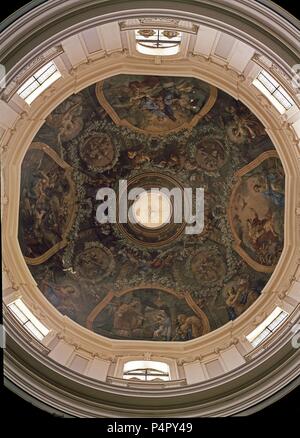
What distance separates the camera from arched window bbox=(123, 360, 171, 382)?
49.3 feet

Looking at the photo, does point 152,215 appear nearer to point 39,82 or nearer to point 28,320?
point 28,320

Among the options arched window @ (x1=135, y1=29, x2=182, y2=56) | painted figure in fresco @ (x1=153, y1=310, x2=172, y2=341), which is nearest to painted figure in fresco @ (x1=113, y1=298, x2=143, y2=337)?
painted figure in fresco @ (x1=153, y1=310, x2=172, y2=341)

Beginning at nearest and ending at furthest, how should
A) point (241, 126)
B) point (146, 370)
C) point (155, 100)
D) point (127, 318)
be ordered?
1. point (146, 370)
2. point (241, 126)
3. point (155, 100)
4. point (127, 318)

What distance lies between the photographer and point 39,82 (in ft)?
47.4

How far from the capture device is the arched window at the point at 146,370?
15016 mm

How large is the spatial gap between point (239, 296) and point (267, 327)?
2661mm

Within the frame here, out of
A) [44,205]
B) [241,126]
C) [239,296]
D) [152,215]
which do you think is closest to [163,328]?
[239,296]

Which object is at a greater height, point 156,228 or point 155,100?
point 155,100

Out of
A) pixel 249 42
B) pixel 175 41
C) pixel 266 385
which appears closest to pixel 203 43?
pixel 175 41

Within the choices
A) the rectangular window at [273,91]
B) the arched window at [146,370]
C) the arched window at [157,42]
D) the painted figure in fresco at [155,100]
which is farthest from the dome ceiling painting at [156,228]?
the rectangular window at [273,91]

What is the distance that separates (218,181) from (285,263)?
3387mm

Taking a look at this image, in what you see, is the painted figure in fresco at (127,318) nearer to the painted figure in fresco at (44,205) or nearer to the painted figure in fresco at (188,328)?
the painted figure in fresco at (188,328)

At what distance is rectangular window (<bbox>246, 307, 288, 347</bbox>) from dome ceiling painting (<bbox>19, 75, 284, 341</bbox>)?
66.6 inches

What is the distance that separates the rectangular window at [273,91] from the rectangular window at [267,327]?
15.7ft
